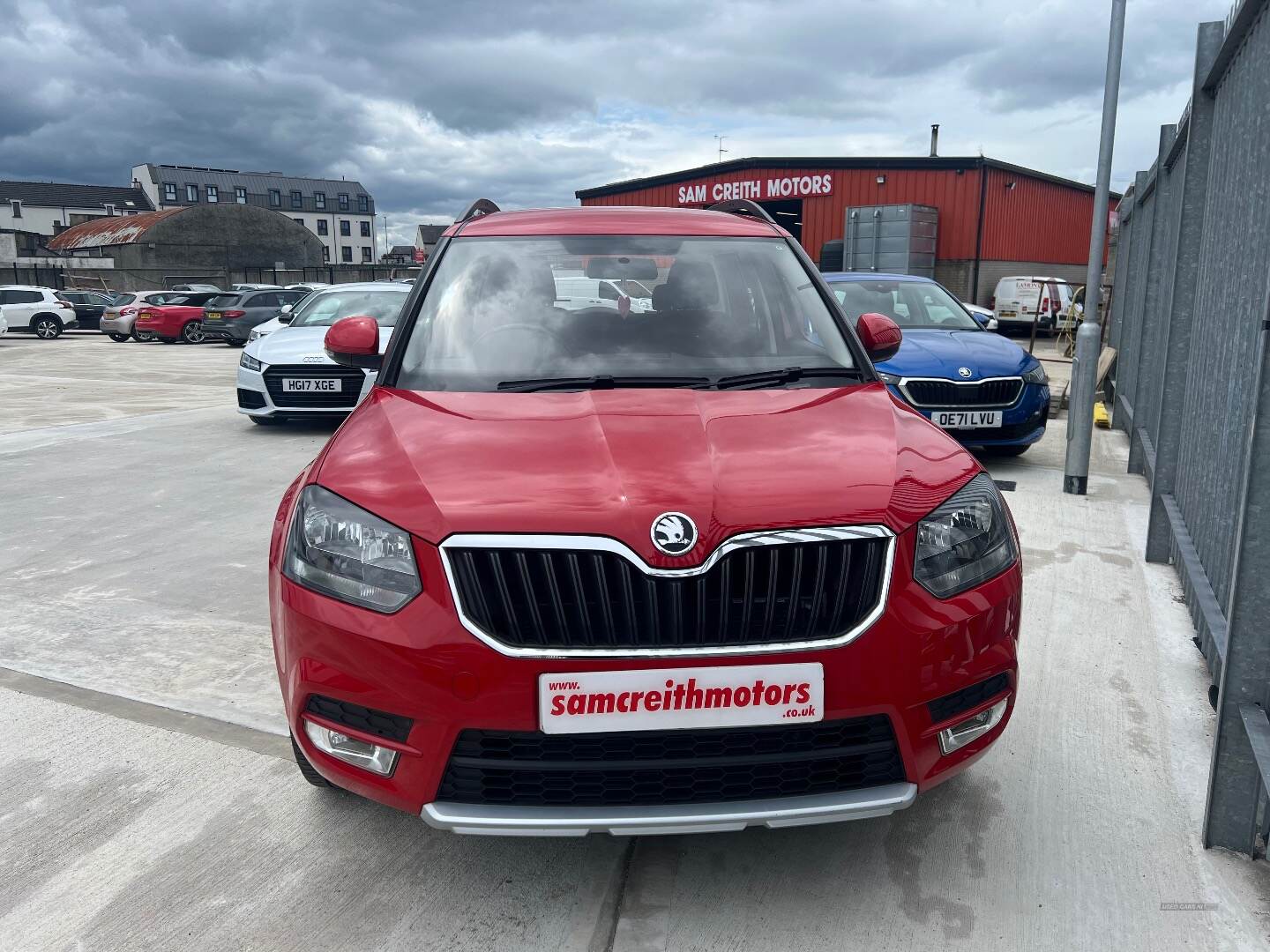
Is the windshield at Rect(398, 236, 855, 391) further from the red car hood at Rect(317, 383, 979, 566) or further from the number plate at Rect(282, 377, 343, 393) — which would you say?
the number plate at Rect(282, 377, 343, 393)

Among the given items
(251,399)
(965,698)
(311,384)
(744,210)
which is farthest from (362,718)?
(251,399)

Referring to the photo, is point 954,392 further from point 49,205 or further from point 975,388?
point 49,205

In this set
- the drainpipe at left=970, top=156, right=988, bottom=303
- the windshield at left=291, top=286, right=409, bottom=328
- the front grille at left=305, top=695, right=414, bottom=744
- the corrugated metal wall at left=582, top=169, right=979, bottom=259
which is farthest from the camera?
the corrugated metal wall at left=582, top=169, right=979, bottom=259

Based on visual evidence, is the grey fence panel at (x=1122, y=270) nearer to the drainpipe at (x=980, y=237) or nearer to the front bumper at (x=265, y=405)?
the front bumper at (x=265, y=405)

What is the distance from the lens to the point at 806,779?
2.08 m

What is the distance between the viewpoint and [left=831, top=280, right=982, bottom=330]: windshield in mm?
8633

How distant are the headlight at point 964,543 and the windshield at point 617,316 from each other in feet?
2.31

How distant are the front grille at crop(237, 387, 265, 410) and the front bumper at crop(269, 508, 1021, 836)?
7976 millimetres

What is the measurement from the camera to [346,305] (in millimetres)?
11078

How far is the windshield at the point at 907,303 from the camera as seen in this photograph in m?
8.63

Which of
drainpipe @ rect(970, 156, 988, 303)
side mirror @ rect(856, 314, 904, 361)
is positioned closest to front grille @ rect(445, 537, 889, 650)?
side mirror @ rect(856, 314, 904, 361)

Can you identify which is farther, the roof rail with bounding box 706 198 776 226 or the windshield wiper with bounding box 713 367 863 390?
the roof rail with bounding box 706 198 776 226

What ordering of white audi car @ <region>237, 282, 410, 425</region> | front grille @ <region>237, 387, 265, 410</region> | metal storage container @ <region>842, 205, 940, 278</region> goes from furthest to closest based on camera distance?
metal storage container @ <region>842, 205, 940, 278</region>, front grille @ <region>237, 387, 265, 410</region>, white audi car @ <region>237, 282, 410, 425</region>

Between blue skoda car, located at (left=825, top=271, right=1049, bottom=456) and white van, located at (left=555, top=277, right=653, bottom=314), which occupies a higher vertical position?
white van, located at (left=555, top=277, right=653, bottom=314)
